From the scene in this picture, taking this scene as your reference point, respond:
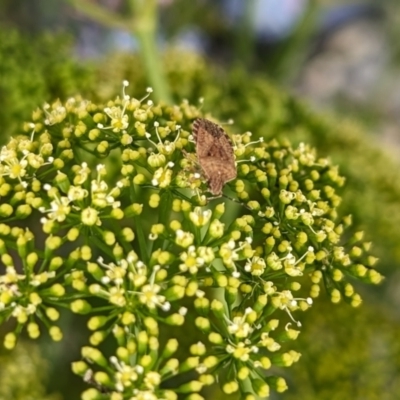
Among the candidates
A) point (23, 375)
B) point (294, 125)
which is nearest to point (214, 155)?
point (23, 375)

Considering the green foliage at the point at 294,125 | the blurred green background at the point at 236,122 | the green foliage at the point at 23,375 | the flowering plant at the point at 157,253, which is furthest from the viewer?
the green foliage at the point at 294,125

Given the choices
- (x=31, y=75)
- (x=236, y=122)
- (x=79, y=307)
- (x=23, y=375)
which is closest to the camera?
(x=79, y=307)

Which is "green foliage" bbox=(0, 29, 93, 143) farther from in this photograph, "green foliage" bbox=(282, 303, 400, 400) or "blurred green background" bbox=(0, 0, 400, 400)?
"green foliage" bbox=(282, 303, 400, 400)

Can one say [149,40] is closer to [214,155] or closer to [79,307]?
[214,155]

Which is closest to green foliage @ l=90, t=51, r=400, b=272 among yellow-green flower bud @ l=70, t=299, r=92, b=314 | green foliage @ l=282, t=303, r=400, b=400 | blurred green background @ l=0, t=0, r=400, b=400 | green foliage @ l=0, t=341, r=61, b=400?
blurred green background @ l=0, t=0, r=400, b=400

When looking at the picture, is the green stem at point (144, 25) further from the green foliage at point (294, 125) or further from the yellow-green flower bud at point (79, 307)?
the yellow-green flower bud at point (79, 307)

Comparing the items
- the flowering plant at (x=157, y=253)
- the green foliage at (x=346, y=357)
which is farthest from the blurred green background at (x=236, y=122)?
the flowering plant at (x=157, y=253)
